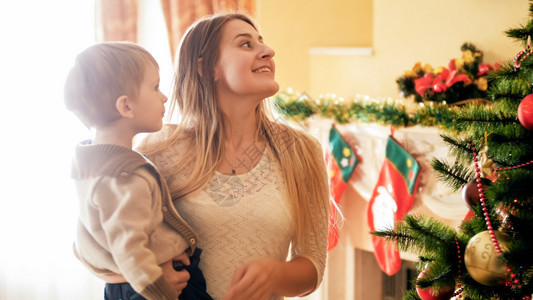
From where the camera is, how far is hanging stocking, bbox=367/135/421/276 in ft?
9.18

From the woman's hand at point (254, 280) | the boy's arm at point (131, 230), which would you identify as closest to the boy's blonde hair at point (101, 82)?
the boy's arm at point (131, 230)

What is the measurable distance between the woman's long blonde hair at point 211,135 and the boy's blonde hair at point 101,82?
0.28m

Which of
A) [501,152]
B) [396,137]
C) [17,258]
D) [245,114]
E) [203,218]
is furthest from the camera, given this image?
[396,137]

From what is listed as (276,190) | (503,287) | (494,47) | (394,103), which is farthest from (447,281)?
(494,47)

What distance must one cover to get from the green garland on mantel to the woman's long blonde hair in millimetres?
858

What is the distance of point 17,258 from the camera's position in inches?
105

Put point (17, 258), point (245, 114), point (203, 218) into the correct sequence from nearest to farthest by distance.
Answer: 1. point (203, 218)
2. point (245, 114)
3. point (17, 258)

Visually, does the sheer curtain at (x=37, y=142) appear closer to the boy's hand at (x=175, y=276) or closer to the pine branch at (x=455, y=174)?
the boy's hand at (x=175, y=276)

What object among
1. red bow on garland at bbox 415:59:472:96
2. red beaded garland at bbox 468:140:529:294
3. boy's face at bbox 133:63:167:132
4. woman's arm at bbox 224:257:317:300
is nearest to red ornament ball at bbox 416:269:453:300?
red beaded garland at bbox 468:140:529:294

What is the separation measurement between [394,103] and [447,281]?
66.8 inches

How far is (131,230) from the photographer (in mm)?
1140

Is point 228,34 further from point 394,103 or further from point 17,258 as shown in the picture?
point 17,258

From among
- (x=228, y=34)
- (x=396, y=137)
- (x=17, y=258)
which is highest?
(x=228, y=34)

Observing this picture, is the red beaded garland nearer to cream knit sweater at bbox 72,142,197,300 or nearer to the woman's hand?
the woman's hand
